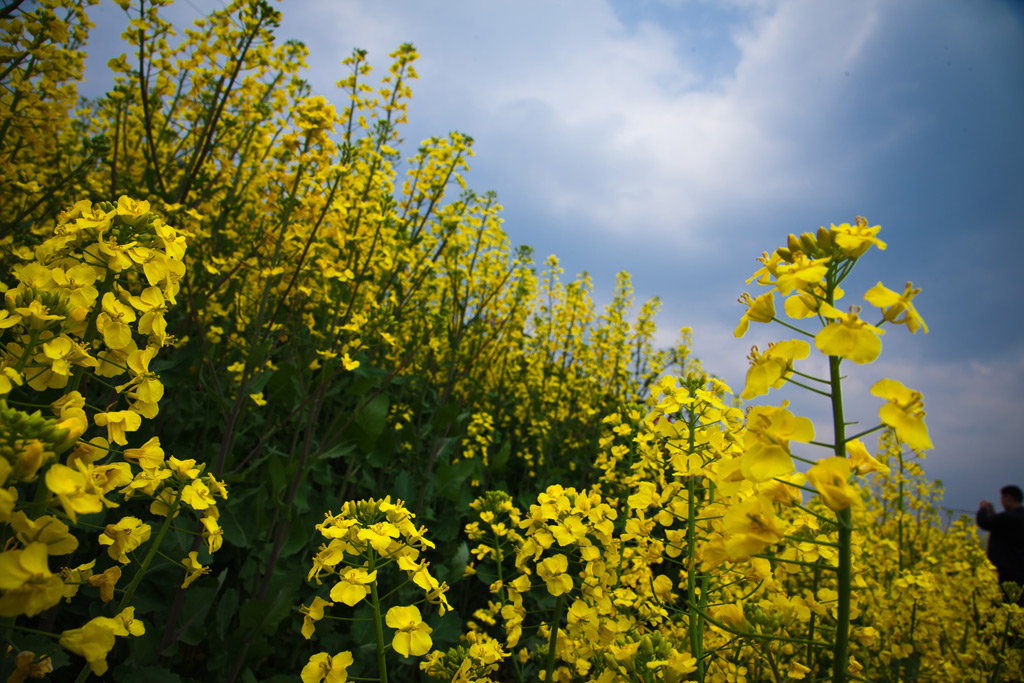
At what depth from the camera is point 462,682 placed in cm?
145

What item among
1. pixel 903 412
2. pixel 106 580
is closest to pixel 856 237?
pixel 903 412

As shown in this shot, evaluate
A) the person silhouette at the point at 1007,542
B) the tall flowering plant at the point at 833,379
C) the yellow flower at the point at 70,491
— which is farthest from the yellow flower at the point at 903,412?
the person silhouette at the point at 1007,542

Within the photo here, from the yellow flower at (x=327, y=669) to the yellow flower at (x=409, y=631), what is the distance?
0.13m

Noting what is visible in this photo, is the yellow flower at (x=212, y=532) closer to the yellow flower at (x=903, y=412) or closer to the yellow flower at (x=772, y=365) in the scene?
the yellow flower at (x=772, y=365)

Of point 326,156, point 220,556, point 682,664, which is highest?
point 326,156

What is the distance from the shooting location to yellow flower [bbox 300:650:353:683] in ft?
4.19

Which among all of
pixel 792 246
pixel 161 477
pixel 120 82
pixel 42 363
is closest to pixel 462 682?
pixel 161 477

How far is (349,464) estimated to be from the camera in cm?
359

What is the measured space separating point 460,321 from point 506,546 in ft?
7.11

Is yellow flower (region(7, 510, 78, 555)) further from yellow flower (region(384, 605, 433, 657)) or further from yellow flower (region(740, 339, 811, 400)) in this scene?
yellow flower (region(740, 339, 811, 400))

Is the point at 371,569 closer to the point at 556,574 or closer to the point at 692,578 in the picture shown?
the point at 556,574

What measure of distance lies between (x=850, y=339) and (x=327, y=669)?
1529mm

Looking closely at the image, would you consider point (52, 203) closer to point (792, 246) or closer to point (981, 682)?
point (792, 246)

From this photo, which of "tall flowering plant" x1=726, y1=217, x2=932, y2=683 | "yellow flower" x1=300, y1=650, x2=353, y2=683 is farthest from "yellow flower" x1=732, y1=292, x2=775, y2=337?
"yellow flower" x1=300, y1=650, x2=353, y2=683
